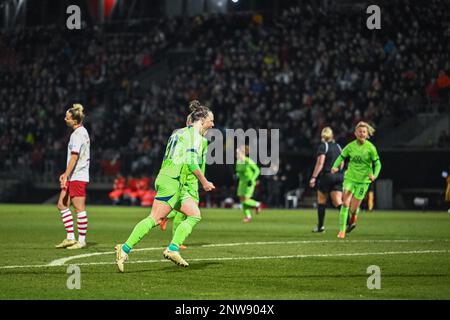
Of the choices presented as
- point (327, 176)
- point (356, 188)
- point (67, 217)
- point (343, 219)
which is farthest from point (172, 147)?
point (327, 176)

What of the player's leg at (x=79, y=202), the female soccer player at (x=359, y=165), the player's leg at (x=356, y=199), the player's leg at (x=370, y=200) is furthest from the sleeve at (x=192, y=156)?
the player's leg at (x=370, y=200)

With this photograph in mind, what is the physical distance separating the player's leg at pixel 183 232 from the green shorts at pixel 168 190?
469 mm

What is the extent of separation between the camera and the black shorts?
75.9ft

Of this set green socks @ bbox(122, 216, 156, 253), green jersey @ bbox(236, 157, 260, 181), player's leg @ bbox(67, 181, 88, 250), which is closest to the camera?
green socks @ bbox(122, 216, 156, 253)

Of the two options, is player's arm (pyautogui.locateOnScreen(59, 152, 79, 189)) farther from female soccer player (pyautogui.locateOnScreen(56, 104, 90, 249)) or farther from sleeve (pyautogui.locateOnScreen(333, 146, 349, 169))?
sleeve (pyautogui.locateOnScreen(333, 146, 349, 169))

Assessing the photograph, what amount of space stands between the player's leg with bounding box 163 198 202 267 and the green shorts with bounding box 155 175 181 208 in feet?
1.54

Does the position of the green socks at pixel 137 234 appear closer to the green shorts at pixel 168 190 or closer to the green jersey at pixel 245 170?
the green shorts at pixel 168 190

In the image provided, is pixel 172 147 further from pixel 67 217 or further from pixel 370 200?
pixel 370 200

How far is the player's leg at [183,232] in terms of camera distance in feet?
44.4

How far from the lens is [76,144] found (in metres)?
17.5

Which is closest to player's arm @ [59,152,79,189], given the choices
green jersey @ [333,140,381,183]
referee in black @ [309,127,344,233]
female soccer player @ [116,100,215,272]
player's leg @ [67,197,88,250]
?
player's leg @ [67,197,88,250]

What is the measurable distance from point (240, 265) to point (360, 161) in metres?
8.05

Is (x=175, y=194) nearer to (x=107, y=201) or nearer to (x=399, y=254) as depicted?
(x=399, y=254)
